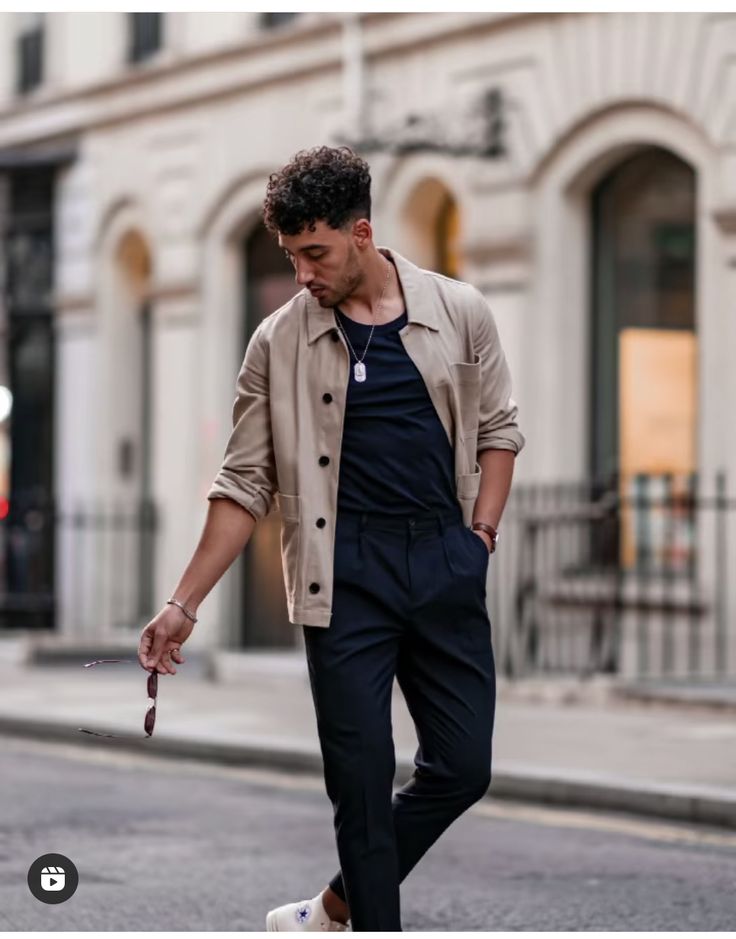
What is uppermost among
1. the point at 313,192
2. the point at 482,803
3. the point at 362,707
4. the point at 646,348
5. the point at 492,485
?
the point at 646,348

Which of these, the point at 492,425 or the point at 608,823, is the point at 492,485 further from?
the point at 608,823

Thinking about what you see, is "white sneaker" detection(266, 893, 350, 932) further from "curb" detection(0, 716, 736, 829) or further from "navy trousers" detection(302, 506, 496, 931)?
"curb" detection(0, 716, 736, 829)

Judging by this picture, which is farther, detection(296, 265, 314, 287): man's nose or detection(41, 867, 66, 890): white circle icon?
detection(41, 867, 66, 890): white circle icon

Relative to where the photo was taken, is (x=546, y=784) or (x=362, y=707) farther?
(x=546, y=784)

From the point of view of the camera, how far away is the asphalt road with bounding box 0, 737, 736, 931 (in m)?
6.52

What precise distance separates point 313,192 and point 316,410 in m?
0.49

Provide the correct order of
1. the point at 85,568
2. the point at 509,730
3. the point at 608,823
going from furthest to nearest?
the point at 85,568 < the point at 509,730 < the point at 608,823

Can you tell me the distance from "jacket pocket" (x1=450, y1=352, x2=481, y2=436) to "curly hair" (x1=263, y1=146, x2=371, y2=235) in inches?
17.7

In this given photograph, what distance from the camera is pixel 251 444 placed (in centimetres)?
491

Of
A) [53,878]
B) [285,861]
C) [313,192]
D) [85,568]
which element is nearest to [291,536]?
[313,192]

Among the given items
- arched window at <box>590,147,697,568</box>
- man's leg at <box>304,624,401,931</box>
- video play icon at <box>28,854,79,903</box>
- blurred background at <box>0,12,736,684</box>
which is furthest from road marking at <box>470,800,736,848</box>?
arched window at <box>590,147,697,568</box>

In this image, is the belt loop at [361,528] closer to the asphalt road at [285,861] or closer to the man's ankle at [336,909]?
the man's ankle at [336,909]
